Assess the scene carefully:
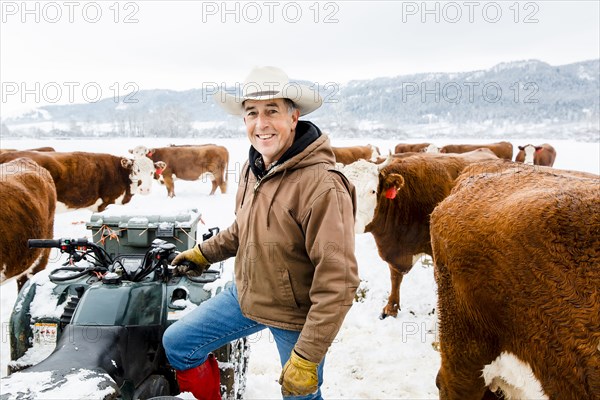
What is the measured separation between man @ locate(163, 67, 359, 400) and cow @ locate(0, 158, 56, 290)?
10.1 ft

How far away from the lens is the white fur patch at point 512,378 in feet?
6.51

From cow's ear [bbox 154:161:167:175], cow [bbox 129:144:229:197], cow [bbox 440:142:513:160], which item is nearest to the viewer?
cow's ear [bbox 154:161:167:175]

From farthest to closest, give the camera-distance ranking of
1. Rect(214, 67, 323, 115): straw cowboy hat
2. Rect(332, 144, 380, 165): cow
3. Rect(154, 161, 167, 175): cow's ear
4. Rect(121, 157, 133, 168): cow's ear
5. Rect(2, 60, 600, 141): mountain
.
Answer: Rect(2, 60, 600, 141): mountain → Rect(332, 144, 380, 165): cow → Rect(154, 161, 167, 175): cow's ear → Rect(121, 157, 133, 168): cow's ear → Rect(214, 67, 323, 115): straw cowboy hat

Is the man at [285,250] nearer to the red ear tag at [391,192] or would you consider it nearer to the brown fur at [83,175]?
the red ear tag at [391,192]

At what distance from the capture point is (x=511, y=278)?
195cm

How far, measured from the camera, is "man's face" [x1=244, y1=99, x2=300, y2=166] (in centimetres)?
216

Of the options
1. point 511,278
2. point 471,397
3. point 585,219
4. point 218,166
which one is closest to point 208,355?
point 471,397

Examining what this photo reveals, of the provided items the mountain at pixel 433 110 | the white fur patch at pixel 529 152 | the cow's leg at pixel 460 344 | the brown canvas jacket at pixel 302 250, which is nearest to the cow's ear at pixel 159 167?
the brown canvas jacket at pixel 302 250

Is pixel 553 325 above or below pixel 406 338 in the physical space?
above

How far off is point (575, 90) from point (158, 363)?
180m

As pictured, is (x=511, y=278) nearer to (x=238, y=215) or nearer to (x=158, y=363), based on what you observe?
(x=238, y=215)

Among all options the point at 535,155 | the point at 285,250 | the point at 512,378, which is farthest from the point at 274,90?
the point at 535,155

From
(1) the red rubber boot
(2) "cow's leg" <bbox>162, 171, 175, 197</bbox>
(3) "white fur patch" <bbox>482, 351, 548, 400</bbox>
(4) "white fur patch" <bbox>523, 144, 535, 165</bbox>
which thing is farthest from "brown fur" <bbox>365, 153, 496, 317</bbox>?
(4) "white fur patch" <bbox>523, 144, 535, 165</bbox>

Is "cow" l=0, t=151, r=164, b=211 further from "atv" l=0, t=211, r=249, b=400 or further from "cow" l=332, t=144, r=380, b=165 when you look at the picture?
"cow" l=332, t=144, r=380, b=165
